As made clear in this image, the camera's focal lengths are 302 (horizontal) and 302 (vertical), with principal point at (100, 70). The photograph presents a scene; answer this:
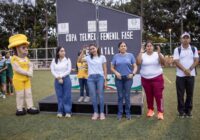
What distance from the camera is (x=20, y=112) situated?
22.2 feet

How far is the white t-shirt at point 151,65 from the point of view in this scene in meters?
6.08

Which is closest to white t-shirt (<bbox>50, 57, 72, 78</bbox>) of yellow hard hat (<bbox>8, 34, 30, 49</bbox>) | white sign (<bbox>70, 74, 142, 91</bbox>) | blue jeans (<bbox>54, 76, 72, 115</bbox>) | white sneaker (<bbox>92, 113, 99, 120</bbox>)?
blue jeans (<bbox>54, 76, 72, 115</bbox>)

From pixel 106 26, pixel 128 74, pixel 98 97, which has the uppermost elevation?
pixel 106 26

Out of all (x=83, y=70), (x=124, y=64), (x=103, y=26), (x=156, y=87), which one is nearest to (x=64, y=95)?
(x=83, y=70)

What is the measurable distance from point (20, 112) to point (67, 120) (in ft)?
4.03

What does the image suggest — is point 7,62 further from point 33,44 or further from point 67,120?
point 33,44

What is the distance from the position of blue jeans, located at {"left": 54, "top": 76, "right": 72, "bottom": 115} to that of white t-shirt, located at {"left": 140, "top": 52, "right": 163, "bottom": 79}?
5.57ft

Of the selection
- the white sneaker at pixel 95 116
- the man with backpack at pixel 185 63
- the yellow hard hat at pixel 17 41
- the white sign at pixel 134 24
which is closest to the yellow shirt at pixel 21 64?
the yellow hard hat at pixel 17 41

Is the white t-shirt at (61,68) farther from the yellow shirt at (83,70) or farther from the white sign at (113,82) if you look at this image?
the white sign at (113,82)

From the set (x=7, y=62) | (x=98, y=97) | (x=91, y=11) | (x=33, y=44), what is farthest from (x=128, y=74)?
(x=33, y=44)

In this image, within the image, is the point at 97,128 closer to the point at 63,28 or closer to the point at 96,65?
the point at 96,65

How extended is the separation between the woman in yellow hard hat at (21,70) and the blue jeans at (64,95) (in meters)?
0.72

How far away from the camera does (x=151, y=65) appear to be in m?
6.09

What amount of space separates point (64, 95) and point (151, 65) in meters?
1.97
